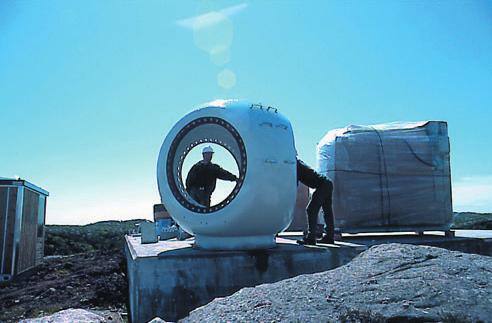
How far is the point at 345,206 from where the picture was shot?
20.5ft

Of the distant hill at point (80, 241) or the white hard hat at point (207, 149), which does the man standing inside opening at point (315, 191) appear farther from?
the distant hill at point (80, 241)

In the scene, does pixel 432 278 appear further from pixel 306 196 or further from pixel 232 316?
pixel 306 196

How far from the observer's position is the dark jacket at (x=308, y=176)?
5348 millimetres

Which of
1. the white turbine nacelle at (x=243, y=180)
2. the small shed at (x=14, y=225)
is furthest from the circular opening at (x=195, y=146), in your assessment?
the small shed at (x=14, y=225)

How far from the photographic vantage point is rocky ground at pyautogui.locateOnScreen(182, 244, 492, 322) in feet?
7.12

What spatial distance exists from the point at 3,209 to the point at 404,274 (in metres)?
8.95

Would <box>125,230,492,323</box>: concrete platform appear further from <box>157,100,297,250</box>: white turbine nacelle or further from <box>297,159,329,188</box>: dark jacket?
<box>297,159,329,188</box>: dark jacket

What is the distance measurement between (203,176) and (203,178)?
26 millimetres

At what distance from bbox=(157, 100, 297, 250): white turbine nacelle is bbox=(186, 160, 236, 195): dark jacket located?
1.43ft

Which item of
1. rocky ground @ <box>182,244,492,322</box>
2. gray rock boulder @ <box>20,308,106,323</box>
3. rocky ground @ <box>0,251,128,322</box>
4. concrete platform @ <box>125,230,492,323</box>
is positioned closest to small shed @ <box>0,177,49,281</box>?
rocky ground @ <box>0,251,128,322</box>

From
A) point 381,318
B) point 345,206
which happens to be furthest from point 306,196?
point 381,318

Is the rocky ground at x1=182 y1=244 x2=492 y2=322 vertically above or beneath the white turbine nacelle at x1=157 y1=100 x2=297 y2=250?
beneath

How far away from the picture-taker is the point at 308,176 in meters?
5.38

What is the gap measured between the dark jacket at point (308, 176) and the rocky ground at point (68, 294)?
2.66 m
